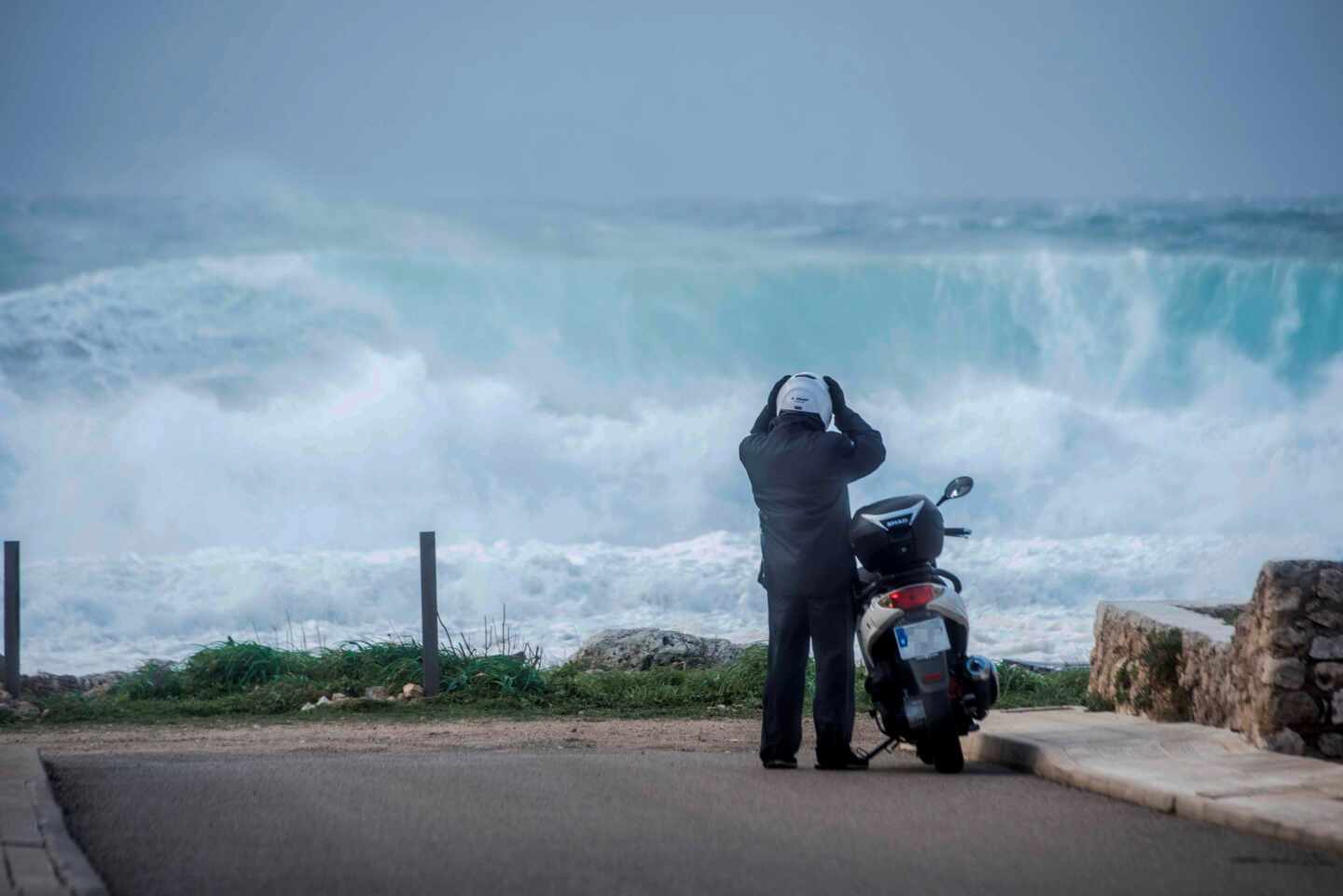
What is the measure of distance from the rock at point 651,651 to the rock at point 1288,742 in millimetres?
8679

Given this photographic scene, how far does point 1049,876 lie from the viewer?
5105 millimetres

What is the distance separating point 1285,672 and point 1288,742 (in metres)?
0.32

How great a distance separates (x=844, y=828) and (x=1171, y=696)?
12.9ft

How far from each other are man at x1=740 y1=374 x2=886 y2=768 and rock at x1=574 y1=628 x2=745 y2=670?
757 cm

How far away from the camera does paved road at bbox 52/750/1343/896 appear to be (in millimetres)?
4996

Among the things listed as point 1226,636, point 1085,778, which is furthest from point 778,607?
point 1226,636

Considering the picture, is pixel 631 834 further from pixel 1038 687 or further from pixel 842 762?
pixel 1038 687

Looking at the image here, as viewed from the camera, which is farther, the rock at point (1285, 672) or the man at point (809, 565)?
the man at point (809, 565)

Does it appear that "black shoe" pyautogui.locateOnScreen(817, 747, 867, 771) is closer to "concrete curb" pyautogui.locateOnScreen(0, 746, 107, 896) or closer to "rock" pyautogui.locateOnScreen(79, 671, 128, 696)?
"concrete curb" pyautogui.locateOnScreen(0, 746, 107, 896)

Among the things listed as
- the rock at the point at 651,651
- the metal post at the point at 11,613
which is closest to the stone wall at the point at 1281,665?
the rock at the point at 651,651

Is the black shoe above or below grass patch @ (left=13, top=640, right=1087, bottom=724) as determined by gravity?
below

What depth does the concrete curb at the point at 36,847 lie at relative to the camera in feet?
15.1

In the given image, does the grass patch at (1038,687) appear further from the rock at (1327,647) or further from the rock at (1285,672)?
the rock at (1327,647)

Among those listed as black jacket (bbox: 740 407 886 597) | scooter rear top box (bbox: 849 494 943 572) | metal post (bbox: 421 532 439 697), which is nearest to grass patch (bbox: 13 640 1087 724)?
metal post (bbox: 421 532 439 697)
